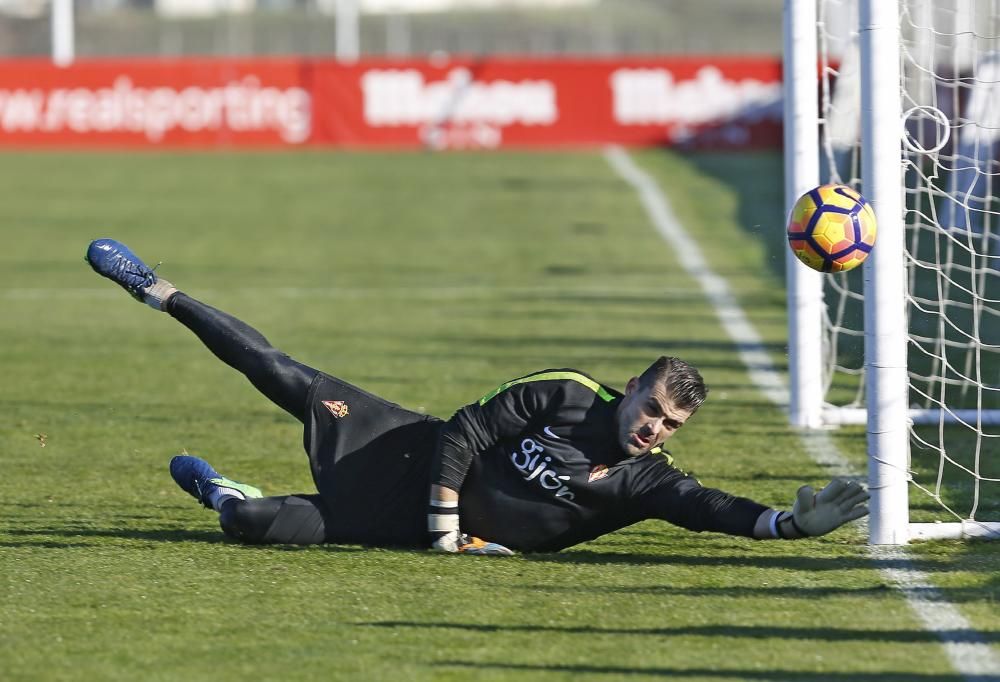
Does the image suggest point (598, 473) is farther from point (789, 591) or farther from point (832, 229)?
point (832, 229)

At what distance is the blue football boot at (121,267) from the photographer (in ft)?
22.0

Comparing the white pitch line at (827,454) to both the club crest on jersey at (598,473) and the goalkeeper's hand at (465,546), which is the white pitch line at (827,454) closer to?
the club crest on jersey at (598,473)

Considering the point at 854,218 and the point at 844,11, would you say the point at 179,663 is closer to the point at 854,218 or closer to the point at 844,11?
the point at 854,218

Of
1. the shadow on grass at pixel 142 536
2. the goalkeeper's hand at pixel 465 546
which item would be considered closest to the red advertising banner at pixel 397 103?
the shadow on grass at pixel 142 536

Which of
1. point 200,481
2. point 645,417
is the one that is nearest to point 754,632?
point 645,417

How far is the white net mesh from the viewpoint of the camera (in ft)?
23.8

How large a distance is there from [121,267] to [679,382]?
257 cm

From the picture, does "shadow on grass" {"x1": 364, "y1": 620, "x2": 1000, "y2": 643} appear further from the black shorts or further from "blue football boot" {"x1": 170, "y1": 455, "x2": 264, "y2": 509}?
"blue football boot" {"x1": 170, "y1": 455, "x2": 264, "y2": 509}

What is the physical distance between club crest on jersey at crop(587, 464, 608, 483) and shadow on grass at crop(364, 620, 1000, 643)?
806 mm

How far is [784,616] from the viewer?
5195 millimetres

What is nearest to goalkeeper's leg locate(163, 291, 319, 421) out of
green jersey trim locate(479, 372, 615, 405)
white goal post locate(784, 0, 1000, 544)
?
green jersey trim locate(479, 372, 615, 405)

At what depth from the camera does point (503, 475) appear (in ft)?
19.4

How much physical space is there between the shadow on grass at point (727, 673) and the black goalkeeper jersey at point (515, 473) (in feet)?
3.68

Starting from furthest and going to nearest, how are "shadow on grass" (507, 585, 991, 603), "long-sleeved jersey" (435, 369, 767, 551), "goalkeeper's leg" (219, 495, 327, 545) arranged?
1. "goalkeeper's leg" (219, 495, 327, 545)
2. "long-sleeved jersey" (435, 369, 767, 551)
3. "shadow on grass" (507, 585, 991, 603)
